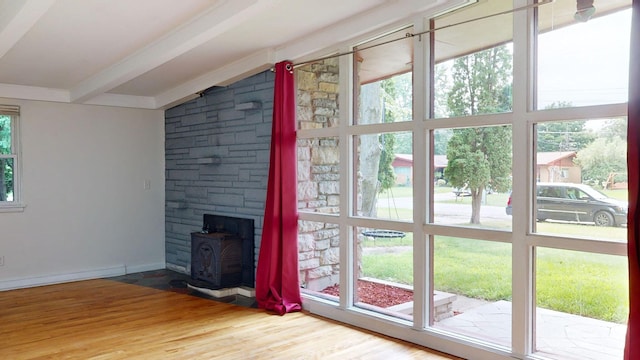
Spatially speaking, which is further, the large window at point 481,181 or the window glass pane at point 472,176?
the window glass pane at point 472,176

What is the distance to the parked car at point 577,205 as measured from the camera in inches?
108

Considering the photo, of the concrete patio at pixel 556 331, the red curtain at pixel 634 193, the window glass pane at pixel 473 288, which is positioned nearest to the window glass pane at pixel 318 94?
the window glass pane at pixel 473 288

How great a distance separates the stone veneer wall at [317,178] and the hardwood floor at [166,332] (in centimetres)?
47

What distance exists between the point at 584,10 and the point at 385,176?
5.83 feet

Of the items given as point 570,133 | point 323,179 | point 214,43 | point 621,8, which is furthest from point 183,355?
point 621,8

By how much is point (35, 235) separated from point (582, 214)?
17.2ft

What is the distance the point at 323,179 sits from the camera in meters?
4.54

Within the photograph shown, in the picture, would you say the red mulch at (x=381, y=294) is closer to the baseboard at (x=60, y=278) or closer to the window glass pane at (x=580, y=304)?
the window glass pane at (x=580, y=304)

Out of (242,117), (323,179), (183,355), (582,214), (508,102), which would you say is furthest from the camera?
(242,117)

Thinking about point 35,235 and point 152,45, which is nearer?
point 152,45

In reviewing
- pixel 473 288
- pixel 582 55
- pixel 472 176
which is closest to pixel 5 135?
pixel 472 176

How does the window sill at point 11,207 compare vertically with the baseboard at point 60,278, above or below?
above

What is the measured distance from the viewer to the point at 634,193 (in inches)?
97.6

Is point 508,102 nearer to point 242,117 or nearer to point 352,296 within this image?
point 352,296
